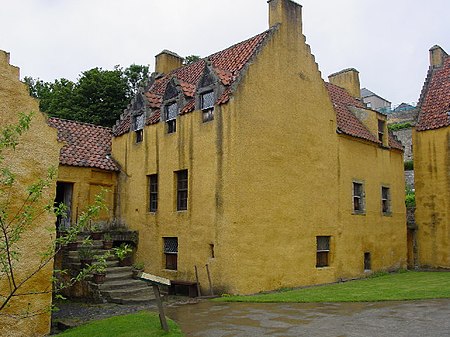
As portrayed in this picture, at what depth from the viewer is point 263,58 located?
16891 mm

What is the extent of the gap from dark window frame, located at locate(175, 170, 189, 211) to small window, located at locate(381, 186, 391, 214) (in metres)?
10.2

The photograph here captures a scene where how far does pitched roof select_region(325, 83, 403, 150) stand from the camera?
2067 centimetres

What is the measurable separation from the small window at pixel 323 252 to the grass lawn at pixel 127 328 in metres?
8.31

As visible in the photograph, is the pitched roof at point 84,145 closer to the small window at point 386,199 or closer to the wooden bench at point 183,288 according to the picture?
the wooden bench at point 183,288

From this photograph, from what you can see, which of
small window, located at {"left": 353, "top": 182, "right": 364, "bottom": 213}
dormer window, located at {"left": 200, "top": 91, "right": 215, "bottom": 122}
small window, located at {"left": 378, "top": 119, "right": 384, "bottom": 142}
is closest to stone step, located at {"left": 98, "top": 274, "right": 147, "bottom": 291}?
dormer window, located at {"left": 200, "top": 91, "right": 215, "bottom": 122}

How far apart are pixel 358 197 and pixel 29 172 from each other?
14.0 metres

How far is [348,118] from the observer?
72.0ft

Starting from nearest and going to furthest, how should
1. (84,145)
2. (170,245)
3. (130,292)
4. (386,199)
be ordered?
(130,292) → (170,245) → (84,145) → (386,199)

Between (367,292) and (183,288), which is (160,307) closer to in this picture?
(183,288)

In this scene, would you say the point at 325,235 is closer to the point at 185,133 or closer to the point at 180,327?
the point at 185,133

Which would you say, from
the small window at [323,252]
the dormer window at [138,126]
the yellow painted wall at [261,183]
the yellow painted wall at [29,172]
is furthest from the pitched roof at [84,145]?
the small window at [323,252]

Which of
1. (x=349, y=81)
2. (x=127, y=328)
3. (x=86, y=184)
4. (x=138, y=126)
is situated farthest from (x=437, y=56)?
(x=127, y=328)

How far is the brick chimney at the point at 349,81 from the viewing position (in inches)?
1045

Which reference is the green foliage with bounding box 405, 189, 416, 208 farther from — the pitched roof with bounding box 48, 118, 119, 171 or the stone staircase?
the stone staircase
